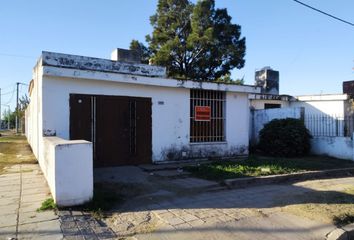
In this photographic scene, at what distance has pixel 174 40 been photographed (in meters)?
35.2

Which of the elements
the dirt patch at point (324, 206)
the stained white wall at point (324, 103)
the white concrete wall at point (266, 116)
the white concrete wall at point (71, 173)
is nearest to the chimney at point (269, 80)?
the stained white wall at point (324, 103)

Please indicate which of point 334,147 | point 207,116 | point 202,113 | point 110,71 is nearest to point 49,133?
point 110,71

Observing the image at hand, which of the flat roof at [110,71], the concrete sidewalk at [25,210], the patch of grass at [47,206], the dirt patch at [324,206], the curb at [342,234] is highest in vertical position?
the flat roof at [110,71]

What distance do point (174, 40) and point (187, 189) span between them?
94.6 ft

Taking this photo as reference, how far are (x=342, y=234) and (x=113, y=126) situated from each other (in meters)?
7.37

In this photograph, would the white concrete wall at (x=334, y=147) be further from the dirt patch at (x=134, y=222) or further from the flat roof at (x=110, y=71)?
the dirt patch at (x=134, y=222)

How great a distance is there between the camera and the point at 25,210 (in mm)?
6156

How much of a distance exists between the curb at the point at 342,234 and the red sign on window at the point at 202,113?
300 inches

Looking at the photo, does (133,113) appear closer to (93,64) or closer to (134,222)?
(93,64)

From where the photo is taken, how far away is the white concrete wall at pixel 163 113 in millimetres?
9914

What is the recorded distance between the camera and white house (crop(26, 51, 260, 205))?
1001 centimetres

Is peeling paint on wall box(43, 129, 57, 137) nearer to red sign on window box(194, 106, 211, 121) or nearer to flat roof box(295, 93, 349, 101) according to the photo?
red sign on window box(194, 106, 211, 121)

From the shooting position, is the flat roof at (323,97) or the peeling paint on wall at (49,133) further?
the flat roof at (323,97)

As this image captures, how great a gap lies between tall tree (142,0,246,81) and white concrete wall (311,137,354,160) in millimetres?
20551
